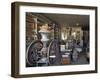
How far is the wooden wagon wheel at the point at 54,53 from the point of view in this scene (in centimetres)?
212

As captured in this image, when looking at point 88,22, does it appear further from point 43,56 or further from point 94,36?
point 43,56

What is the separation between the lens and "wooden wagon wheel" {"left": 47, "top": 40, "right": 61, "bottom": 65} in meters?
2.12

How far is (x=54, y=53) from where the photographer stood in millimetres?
2137

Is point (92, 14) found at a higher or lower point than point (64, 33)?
higher

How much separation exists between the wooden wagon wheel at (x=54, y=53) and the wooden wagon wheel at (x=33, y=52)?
9cm

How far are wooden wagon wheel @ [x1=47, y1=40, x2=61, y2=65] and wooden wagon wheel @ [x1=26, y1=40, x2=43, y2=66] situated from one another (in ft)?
0.31

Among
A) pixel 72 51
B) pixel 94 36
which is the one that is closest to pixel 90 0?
pixel 94 36

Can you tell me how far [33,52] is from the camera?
6.75 feet

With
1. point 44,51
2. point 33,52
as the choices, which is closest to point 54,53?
point 44,51

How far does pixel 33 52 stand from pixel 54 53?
197mm

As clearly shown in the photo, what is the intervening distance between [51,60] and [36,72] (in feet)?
0.57

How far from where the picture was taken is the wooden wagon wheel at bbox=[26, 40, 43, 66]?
2.04 m

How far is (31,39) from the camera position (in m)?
2.05

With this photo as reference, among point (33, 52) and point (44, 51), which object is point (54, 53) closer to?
point (44, 51)
